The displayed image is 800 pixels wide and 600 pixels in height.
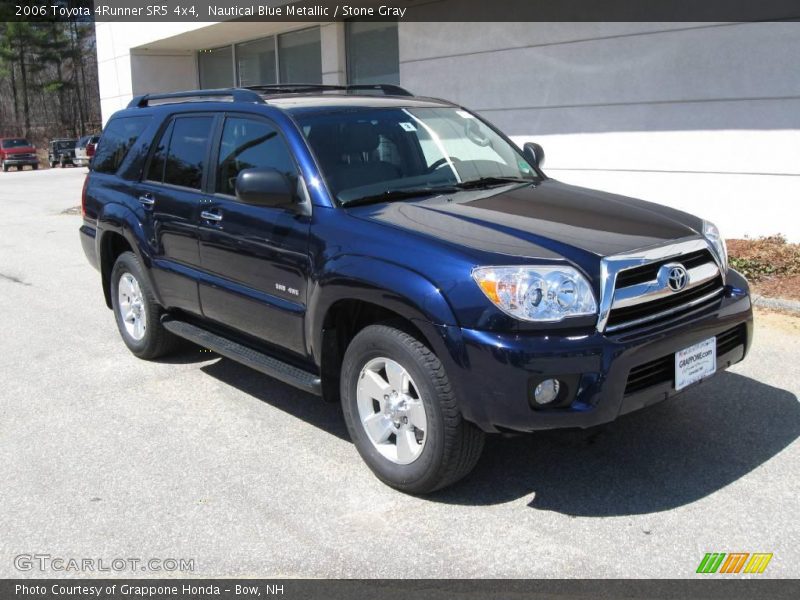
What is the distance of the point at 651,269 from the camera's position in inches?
147

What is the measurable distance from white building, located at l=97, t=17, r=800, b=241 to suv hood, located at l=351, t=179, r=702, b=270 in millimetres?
4609

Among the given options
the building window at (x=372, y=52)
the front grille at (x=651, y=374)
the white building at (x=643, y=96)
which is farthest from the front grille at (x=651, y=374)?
the building window at (x=372, y=52)

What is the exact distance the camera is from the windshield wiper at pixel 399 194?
4270 mm

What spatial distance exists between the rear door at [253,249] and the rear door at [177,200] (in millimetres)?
145

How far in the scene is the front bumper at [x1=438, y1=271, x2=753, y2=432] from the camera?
11.0ft

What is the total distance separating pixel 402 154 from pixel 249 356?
148cm

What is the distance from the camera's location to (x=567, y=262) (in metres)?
3.50

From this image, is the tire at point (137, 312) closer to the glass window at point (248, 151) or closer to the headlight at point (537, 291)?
the glass window at point (248, 151)

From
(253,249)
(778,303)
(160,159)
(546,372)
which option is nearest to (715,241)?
(546,372)

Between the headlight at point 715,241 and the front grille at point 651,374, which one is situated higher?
the headlight at point 715,241

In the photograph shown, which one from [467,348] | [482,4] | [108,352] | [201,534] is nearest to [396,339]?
[467,348]

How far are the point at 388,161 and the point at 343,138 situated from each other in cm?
28

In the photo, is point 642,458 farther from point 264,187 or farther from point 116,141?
point 116,141

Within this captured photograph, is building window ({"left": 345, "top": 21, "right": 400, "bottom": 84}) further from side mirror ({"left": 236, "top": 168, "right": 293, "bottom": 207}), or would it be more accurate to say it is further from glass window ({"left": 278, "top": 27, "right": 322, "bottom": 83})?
side mirror ({"left": 236, "top": 168, "right": 293, "bottom": 207})
